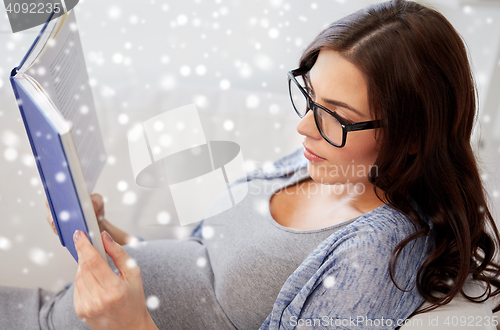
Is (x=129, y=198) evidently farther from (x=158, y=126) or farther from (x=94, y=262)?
(x=94, y=262)

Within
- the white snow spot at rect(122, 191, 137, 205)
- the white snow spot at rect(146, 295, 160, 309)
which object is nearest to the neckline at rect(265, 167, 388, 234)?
the white snow spot at rect(146, 295, 160, 309)

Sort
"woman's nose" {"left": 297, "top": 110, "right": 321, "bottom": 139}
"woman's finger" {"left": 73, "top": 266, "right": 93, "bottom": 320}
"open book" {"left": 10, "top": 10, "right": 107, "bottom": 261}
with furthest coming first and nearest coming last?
"woman's nose" {"left": 297, "top": 110, "right": 321, "bottom": 139}
"woman's finger" {"left": 73, "top": 266, "right": 93, "bottom": 320}
"open book" {"left": 10, "top": 10, "right": 107, "bottom": 261}

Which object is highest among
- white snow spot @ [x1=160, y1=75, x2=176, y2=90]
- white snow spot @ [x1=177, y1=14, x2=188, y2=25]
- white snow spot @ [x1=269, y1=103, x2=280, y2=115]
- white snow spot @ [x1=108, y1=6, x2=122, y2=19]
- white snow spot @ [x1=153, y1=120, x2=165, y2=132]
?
white snow spot @ [x1=108, y1=6, x2=122, y2=19]

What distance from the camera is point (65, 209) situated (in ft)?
2.21

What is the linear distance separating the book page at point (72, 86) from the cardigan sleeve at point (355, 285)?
2.09ft

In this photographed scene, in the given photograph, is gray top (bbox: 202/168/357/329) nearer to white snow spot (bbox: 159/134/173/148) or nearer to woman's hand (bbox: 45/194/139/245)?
woman's hand (bbox: 45/194/139/245)

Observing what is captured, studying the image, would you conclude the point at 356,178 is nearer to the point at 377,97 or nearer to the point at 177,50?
the point at 377,97

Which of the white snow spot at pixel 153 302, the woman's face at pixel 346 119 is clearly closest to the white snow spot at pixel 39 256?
the white snow spot at pixel 153 302

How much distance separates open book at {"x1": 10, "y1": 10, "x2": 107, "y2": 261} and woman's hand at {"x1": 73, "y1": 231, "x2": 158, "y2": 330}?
2 centimetres

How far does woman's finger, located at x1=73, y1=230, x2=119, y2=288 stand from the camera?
621mm

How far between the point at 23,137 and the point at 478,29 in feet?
6.32

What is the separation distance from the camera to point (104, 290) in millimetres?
625

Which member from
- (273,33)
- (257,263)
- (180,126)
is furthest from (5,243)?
(273,33)

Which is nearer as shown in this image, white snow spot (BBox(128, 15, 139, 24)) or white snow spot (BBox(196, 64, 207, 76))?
white snow spot (BBox(128, 15, 139, 24))
